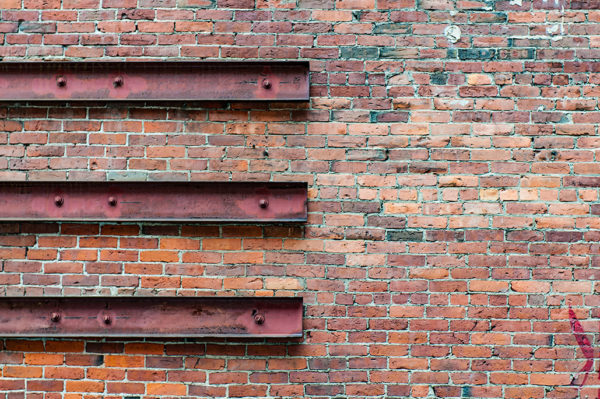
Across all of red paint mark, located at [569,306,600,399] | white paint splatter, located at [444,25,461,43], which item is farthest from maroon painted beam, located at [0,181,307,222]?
red paint mark, located at [569,306,600,399]

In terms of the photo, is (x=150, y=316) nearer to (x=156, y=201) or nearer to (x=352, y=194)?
(x=156, y=201)

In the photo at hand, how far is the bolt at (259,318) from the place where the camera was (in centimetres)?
239

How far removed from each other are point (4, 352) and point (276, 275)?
56.0 inches

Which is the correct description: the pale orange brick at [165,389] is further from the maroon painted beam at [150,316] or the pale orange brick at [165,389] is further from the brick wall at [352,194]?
the maroon painted beam at [150,316]

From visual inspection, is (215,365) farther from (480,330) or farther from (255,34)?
(255,34)

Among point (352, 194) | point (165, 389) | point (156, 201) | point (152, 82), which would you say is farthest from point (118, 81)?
point (165, 389)

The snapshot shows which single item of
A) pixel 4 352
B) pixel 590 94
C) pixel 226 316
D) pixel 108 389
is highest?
pixel 590 94

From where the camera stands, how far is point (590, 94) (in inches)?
96.9

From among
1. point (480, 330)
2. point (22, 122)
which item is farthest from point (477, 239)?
point (22, 122)

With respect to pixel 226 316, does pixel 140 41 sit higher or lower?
higher

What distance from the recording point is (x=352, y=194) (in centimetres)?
245

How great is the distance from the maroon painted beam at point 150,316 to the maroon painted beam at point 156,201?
411 millimetres

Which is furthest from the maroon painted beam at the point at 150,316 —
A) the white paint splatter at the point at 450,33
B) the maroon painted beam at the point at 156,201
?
the white paint splatter at the point at 450,33

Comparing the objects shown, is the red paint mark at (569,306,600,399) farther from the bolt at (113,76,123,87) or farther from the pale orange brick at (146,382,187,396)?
the bolt at (113,76,123,87)
